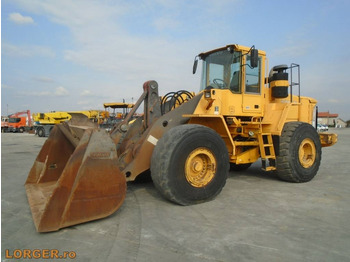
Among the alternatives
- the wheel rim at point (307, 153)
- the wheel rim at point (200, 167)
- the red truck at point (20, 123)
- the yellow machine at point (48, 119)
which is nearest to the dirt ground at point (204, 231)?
the wheel rim at point (200, 167)

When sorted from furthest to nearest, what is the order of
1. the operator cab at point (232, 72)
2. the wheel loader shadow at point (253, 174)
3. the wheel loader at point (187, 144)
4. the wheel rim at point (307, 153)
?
the wheel loader shadow at point (253, 174)
the wheel rim at point (307, 153)
the operator cab at point (232, 72)
the wheel loader at point (187, 144)

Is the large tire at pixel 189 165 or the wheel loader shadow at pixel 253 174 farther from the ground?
the large tire at pixel 189 165

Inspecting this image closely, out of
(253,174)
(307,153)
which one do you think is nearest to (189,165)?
(253,174)

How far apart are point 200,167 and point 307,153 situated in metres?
3.35

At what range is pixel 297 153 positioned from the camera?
5.98 meters

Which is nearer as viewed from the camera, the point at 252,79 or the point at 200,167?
the point at 200,167

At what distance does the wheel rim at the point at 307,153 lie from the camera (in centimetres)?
629

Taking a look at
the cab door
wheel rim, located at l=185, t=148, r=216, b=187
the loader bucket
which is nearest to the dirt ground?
the loader bucket

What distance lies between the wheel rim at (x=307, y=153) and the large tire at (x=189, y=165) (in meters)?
2.58

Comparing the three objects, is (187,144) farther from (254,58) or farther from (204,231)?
(254,58)

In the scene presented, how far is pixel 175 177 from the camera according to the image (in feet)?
13.6

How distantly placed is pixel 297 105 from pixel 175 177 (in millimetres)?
4283

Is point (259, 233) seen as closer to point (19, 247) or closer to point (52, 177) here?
point (19, 247)

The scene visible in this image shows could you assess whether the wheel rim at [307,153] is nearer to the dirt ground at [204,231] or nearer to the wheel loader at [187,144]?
the wheel loader at [187,144]
